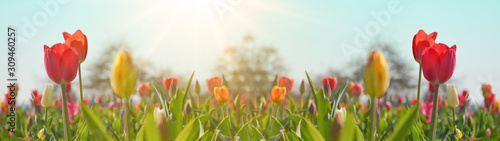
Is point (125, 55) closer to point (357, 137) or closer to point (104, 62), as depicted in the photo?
point (357, 137)

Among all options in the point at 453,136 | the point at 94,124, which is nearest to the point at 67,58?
the point at 94,124

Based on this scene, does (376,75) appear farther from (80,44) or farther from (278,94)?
(278,94)

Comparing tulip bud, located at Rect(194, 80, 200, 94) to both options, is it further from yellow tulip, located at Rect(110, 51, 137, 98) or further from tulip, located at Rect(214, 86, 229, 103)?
yellow tulip, located at Rect(110, 51, 137, 98)

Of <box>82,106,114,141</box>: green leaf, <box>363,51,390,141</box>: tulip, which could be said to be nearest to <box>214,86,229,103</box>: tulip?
<box>82,106,114,141</box>: green leaf

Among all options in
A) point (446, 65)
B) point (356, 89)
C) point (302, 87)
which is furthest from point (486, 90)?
point (446, 65)

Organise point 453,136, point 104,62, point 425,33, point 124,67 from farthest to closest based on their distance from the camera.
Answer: point 104,62 < point 453,136 < point 425,33 < point 124,67

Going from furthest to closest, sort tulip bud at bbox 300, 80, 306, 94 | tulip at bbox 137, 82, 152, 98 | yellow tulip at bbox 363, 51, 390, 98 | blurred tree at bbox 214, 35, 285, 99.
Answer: blurred tree at bbox 214, 35, 285, 99 → tulip at bbox 137, 82, 152, 98 → tulip bud at bbox 300, 80, 306, 94 → yellow tulip at bbox 363, 51, 390, 98

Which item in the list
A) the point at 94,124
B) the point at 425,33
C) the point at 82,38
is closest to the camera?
the point at 94,124

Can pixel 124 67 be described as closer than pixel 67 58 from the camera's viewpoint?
Yes
